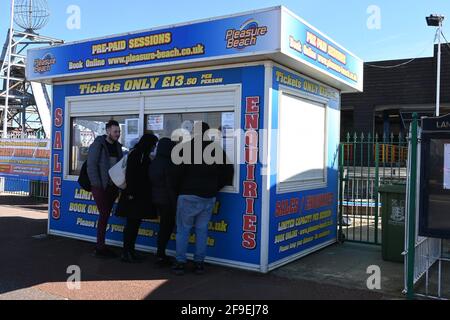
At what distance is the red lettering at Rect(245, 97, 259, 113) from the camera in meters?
5.77

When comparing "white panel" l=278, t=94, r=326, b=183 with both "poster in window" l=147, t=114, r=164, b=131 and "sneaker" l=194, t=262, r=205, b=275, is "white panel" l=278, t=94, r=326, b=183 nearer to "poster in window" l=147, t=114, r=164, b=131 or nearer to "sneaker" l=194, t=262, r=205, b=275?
"sneaker" l=194, t=262, r=205, b=275

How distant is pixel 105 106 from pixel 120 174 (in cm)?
166

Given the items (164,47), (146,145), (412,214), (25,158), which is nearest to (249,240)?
(146,145)

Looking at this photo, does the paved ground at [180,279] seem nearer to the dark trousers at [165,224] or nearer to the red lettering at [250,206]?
the dark trousers at [165,224]

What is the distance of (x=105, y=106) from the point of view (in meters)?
7.34

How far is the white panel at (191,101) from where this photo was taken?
607 cm

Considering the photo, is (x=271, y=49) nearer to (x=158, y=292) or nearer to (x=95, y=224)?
(x=158, y=292)

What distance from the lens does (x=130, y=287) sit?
5145mm

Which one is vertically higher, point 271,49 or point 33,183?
point 271,49

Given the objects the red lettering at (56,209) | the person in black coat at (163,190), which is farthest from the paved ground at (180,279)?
the red lettering at (56,209)

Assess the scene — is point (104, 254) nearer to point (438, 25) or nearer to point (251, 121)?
point (251, 121)

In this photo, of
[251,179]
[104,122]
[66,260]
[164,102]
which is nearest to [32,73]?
[104,122]
